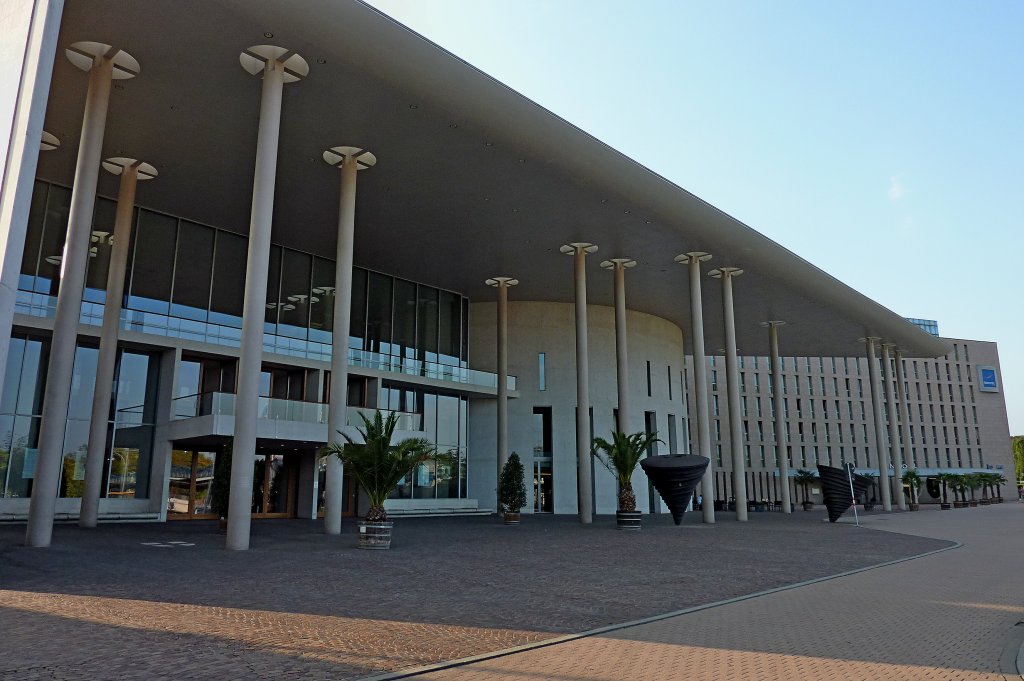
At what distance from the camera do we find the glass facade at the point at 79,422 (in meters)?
20.0

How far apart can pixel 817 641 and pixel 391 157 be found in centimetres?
1662

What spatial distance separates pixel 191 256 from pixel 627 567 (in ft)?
62.6

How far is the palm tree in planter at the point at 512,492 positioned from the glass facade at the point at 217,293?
6939mm

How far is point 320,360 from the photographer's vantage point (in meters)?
26.8

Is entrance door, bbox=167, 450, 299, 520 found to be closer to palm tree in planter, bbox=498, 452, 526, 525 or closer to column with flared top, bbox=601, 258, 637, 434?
palm tree in planter, bbox=498, 452, 526, 525

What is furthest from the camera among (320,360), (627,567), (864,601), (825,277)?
(825,277)

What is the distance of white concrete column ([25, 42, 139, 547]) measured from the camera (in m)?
14.0

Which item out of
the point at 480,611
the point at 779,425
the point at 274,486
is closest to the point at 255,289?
the point at 480,611

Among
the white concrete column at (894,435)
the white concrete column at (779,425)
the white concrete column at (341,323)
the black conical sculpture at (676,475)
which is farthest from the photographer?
the white concrete column at (894,435)

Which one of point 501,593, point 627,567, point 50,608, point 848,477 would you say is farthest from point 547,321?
A: point 50,608

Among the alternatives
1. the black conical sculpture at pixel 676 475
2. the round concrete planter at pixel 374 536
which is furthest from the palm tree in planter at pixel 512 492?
the round concrete planter at pixel 374 536

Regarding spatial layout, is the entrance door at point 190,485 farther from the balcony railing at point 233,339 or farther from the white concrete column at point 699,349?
the white concrete column at point 699,349

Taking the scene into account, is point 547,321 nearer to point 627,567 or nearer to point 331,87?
Result: point 331,87

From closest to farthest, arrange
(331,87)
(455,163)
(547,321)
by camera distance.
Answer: (331,87) < (455,163) < (547,321)
